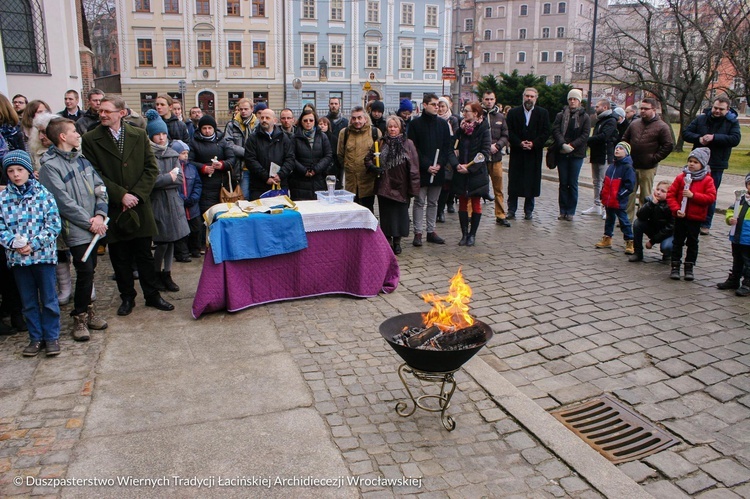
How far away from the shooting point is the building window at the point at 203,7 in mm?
46969

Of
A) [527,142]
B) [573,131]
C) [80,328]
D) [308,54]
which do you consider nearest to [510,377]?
[80,328]

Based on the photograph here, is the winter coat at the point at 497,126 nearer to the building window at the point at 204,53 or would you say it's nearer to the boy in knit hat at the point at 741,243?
the boy in knit hat at the point at 741,243

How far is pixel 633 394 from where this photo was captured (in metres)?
4.65

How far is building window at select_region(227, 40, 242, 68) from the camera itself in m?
48.1

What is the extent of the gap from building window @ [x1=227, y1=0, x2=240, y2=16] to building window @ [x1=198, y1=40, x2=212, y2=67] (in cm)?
280

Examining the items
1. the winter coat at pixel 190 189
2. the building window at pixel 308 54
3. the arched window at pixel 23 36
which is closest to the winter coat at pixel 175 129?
the winter coat at pixel 190 189

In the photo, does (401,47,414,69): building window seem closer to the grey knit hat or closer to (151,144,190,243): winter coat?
the grey knit hat

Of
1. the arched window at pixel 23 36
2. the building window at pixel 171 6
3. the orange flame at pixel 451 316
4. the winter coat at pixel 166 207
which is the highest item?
the building window at pixel 171 6

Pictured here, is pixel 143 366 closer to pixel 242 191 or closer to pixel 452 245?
pixel 242 191

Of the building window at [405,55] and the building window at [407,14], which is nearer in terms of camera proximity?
the building window at [407,14]

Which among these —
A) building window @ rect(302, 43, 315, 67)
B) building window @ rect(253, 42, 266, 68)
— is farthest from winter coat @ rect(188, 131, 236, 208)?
building window @ rect(302, 43, 315, 67)

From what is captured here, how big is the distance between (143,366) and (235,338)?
86 centimetres

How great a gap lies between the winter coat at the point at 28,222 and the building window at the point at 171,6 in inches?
1826

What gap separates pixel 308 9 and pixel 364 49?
218 inches
